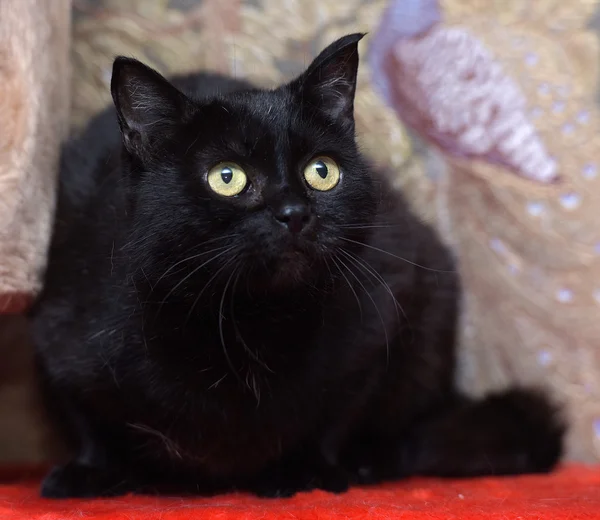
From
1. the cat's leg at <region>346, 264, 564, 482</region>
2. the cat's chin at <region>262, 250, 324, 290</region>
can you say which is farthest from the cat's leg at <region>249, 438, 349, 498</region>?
the cat's chin at <region>262, 250, 324, 290</region>

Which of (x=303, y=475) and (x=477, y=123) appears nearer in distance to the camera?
(x=303, y=475)

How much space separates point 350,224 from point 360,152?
0.62ft

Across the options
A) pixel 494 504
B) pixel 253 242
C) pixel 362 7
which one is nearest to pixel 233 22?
pixel 362 7

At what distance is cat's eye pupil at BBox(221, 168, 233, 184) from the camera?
33.7 inches

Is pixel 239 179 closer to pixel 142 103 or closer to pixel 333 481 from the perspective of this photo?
pixel 142 103

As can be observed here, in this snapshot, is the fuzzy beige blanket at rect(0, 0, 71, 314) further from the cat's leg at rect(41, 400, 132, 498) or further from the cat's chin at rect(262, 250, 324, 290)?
the cat's chin at rect(262, 250, 324, 290)

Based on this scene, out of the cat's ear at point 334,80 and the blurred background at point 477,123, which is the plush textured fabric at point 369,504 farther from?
the cat's ear at point 334,80

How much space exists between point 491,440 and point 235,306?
58 cm

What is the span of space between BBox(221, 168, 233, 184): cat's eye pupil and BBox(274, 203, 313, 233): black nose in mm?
97

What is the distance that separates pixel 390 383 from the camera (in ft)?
4.05

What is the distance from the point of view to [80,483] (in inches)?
39.5

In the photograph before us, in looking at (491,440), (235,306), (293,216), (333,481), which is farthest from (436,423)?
(293,216)

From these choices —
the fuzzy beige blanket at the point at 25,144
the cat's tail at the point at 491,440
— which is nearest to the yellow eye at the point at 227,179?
the fuzzy beige blanket at the point at 25,144

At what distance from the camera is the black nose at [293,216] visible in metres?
0.79
